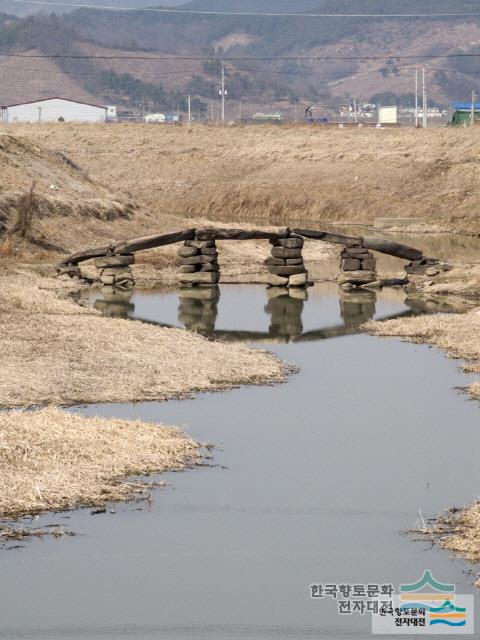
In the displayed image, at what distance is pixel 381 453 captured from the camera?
17.9m

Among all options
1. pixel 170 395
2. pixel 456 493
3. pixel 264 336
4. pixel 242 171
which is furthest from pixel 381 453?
pixel 242 171

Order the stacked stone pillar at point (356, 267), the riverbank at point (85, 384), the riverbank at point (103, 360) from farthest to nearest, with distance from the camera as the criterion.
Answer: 1. the stacked stone pillar at point (356, 267)
2. the riverbank at point (103, 360)
3. the riverbank at point (85, 384)

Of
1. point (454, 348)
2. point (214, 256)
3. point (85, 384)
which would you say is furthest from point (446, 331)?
point (214, 256)

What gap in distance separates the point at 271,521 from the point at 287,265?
2171 centimetres

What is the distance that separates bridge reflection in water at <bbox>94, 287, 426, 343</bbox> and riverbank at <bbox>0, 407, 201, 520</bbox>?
9878mm

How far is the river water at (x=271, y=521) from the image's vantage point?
12258 millimetres

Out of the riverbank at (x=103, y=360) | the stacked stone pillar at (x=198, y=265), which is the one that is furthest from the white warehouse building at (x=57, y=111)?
the riverbank at (x=103, y=360)

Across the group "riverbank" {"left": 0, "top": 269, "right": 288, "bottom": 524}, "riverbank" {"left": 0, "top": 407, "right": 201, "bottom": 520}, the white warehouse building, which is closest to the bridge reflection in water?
"riverbank" {"left": 0, "top": 269, "right": 288, "bottom": 524}

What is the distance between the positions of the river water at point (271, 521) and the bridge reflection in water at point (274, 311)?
472cm

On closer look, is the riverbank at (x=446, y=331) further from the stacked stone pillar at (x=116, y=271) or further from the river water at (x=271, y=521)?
the stacked stone pillar at (x=116, y=271)

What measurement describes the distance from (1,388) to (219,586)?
7.93 meters

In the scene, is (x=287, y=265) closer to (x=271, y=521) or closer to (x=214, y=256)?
(x=214, y=256)

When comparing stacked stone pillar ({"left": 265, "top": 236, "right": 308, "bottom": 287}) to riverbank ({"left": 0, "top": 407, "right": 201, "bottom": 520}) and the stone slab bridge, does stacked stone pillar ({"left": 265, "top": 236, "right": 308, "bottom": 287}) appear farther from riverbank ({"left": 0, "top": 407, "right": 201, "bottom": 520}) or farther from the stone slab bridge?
riverbank ({"left": 0, "top": 407, "right": 201, "bottom": 520})

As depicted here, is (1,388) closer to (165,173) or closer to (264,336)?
(264,336)
